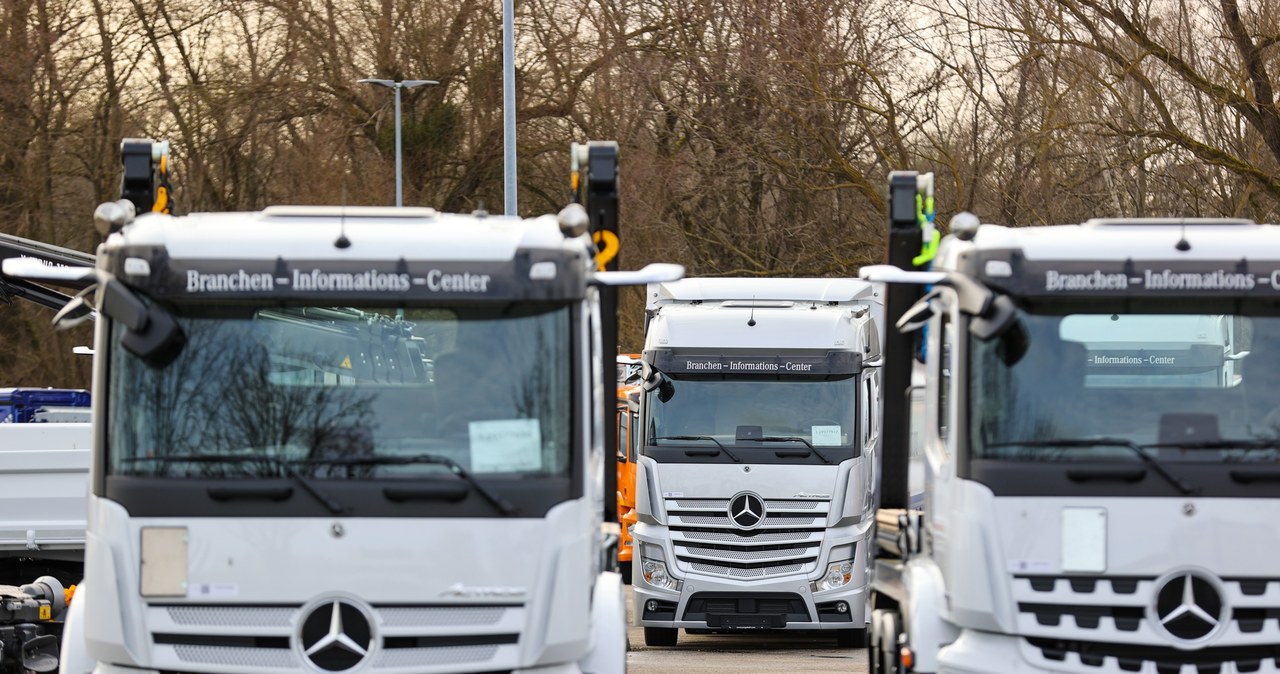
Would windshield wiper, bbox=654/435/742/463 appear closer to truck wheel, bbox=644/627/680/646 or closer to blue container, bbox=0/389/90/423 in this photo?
truck wheel, bbox=644/627/680/646

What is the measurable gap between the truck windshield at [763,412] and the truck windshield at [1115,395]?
23.1 feet

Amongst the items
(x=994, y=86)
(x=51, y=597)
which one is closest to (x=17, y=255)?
(x=51, y=597)

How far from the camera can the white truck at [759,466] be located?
1469 cm

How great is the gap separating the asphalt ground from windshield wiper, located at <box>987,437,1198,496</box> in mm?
5872

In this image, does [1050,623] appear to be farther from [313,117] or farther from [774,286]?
[313,117]

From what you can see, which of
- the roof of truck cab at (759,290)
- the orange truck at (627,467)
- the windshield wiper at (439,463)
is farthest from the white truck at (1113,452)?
the orange truck at (627,467)

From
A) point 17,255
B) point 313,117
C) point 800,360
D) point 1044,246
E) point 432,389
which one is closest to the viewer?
point 432,389

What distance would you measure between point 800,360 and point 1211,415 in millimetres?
7263

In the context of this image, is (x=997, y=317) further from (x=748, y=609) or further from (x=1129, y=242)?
(x=748, y=609)

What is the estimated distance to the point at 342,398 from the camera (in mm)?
7082

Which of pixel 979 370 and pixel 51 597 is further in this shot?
pixel 51 597

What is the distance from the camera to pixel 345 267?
711cm

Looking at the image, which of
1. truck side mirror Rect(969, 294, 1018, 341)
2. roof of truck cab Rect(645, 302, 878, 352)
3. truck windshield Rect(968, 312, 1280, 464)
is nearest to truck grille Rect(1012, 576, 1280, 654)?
truck windshield Rect(968, 312, 1280, 464)

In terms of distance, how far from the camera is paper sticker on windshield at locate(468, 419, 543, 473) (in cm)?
703
